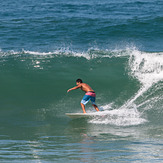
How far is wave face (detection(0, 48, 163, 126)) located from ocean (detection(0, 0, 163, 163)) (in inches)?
1.4

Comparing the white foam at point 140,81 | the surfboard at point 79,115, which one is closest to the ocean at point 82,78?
the white foam at point 140,81

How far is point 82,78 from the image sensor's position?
13102 millimetres

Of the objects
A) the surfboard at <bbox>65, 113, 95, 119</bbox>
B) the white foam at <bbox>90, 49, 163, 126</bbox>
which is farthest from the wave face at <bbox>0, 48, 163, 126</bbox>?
the surfboard at <bbox>65, 113, 95, 119</bbox>

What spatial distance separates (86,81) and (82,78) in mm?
260

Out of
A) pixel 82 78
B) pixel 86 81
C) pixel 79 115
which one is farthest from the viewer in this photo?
pixel 82 78

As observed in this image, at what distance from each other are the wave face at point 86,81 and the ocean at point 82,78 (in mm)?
35

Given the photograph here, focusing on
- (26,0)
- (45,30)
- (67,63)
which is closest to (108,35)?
(45,30)

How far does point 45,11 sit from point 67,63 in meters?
12.0

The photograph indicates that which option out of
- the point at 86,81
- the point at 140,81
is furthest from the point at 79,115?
the point at 140,81

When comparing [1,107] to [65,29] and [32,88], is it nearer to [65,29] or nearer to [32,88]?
[32,88]

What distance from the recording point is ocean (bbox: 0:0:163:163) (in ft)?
20.2

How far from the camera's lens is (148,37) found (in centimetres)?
1911

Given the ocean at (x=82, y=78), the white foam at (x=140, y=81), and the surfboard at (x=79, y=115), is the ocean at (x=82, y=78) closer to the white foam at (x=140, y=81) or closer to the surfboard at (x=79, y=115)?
the white foam at (x=140, y=81)

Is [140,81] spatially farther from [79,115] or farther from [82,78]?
[79,115]
